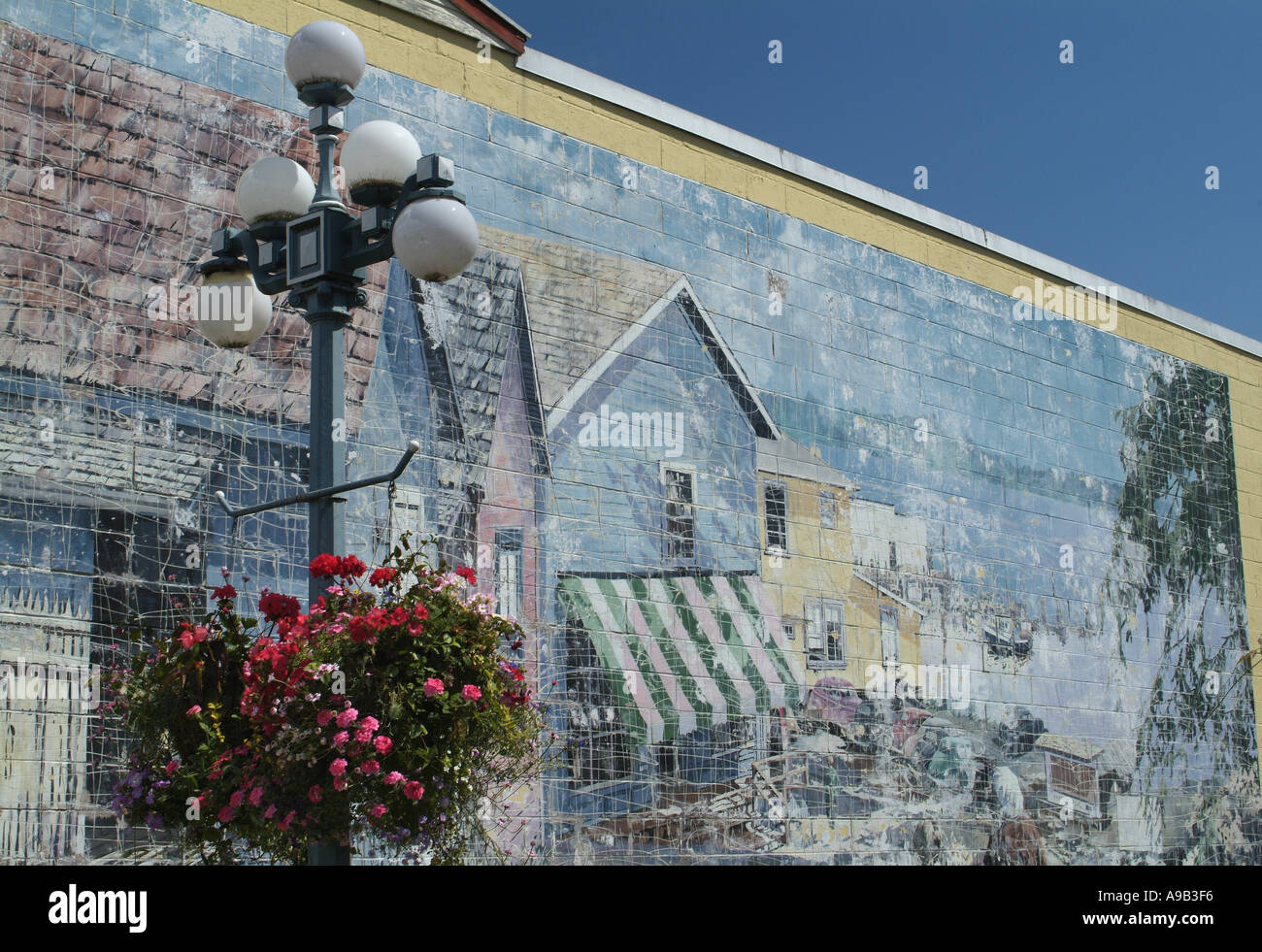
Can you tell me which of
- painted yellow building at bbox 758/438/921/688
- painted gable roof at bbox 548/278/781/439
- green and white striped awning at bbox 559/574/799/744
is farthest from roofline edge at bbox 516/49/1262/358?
green and white striped awning at bbox 559/574/799/744

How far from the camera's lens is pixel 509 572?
1064cm

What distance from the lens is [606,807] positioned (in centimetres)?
1088

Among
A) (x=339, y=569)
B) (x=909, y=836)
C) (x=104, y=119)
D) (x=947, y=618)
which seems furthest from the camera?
(x=947, y=618)

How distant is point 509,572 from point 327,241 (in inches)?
203

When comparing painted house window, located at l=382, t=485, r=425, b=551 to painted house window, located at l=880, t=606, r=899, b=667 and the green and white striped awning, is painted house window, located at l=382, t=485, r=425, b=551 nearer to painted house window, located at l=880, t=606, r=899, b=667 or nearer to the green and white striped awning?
the green and white striped awning

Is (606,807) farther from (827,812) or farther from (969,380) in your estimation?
(969,380)

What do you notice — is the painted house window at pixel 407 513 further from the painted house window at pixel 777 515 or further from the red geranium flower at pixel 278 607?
the red geranium flower at pixel 278 607

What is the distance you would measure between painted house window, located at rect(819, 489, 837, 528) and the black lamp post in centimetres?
802

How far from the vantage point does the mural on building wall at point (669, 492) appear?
854cm

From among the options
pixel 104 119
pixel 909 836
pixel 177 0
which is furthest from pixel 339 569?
pixel 909 836

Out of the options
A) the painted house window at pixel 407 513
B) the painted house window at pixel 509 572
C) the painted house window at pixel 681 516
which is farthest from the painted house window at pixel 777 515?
the painted house window at pixel 407 513

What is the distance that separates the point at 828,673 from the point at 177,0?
25.9 feet

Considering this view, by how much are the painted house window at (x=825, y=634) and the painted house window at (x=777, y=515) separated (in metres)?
0.66

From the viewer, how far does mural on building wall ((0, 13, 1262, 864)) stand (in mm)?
8539
